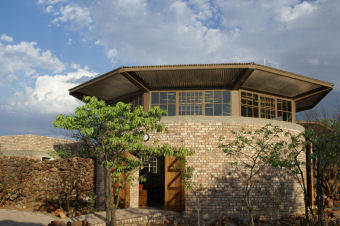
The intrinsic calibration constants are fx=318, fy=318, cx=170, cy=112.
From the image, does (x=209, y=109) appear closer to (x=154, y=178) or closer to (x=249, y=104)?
(x=249, y=104)

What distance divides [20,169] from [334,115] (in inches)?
828

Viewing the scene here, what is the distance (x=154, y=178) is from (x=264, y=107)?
784cm

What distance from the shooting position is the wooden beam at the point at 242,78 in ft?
46.1

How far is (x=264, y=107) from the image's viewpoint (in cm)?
1661

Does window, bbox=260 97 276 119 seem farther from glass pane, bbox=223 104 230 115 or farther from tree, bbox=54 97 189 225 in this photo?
tree, bbox=54 97 189 225

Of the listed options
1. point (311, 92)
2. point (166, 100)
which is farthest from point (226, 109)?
point (311, 92)

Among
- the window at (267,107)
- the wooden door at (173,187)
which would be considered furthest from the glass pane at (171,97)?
the window at (267,107)

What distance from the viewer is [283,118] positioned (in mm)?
17391

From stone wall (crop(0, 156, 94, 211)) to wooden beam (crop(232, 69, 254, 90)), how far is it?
27.3 ft

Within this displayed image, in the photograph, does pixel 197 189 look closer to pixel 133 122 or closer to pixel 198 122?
pixel 198 122

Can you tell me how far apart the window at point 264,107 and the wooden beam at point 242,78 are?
85cm

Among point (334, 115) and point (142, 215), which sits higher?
point (334, 115)

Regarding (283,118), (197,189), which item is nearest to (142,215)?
(197,189)

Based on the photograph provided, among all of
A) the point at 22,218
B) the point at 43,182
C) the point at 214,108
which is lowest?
the point at 22,218
